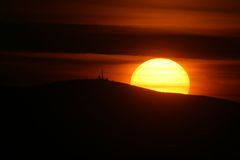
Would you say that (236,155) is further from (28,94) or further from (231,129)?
(28,94)

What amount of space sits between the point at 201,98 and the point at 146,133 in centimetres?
1623

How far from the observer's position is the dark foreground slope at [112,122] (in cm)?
5794

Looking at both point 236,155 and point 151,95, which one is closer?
point 236,155

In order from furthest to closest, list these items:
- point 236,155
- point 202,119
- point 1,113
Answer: point 202,119 < point 1,113 < point 236,155

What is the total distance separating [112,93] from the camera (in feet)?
242

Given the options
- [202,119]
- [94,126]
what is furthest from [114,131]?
[202,119]

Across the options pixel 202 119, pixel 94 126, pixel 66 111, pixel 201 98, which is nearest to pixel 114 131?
pixel 94 126

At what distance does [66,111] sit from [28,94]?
6.82 metres

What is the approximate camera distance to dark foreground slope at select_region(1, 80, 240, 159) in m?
57.9

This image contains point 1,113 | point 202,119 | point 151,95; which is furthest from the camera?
point 151,95

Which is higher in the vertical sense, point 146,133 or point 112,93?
point 112,93

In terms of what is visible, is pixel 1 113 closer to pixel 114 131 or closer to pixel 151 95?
pixel 114 131

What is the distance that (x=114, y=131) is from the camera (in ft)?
209

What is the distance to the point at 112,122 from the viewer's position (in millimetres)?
66188
